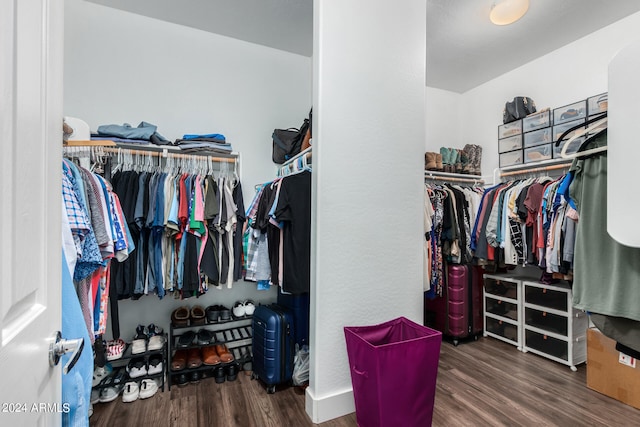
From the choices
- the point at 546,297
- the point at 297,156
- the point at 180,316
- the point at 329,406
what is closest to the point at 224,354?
the point at 180,316

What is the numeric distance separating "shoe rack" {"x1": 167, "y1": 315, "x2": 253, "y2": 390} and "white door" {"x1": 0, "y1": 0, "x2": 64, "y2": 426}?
165 cm

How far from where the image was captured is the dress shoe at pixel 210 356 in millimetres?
2186

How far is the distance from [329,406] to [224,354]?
3.20 ft

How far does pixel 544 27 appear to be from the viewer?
8.62ft

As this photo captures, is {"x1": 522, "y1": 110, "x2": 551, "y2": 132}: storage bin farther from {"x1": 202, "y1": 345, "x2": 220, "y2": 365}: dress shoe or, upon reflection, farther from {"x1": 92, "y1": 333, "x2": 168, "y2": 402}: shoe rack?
{"x1": 92, "y1": 333, "x2": 168, "y2": 402}: shoe rack

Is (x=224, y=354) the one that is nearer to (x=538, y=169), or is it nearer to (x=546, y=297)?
(x=546, y=297)

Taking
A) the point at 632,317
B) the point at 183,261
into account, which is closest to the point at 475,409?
the point at 632,317

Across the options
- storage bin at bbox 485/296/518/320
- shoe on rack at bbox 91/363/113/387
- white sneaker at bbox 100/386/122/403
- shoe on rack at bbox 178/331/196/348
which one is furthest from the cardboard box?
shoe on rack at bbox 91/363/113/387

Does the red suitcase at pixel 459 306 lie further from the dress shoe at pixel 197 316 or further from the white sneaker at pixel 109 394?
the white sneaker at pixel 109 394

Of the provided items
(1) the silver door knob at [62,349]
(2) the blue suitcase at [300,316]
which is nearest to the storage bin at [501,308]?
(2) the blue suitcase at [300,316]

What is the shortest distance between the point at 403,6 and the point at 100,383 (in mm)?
3201

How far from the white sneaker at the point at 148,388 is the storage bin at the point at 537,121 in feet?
12.8

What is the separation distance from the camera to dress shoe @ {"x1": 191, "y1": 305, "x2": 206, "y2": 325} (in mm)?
2328

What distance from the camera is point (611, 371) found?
1997 millimetres
